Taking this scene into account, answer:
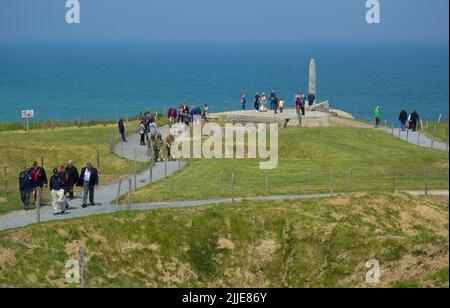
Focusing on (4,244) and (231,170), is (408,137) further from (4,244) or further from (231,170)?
(4,244)

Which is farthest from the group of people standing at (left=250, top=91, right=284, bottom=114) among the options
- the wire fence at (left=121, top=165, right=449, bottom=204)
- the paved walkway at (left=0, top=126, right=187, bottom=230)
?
the wire fence at (left=121, top=165, right=449, bottom=204)

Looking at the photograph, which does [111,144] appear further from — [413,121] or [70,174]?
[413,121]

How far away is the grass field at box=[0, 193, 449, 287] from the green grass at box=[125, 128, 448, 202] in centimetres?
472

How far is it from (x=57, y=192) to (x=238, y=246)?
305 inches

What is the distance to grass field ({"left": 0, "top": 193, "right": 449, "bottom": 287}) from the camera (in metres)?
31.9

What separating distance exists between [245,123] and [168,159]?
15.6m

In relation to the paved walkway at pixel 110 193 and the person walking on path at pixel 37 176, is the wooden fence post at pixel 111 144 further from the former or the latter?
the person walking on path at pixel 37 176

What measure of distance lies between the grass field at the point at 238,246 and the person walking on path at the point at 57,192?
2499mm

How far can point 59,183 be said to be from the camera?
37969 mm

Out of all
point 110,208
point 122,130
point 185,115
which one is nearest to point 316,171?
point 110,208

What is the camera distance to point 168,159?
52.1 meters

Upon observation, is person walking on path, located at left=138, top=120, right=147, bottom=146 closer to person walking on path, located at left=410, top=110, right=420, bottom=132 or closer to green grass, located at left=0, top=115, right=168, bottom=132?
green grass, located at left=0, top=115, right=168, bottom=132
